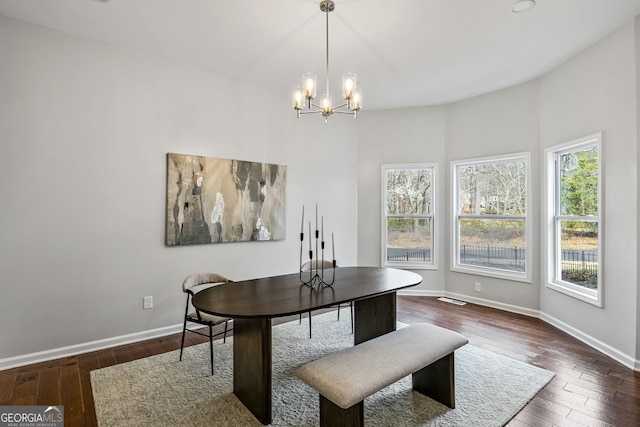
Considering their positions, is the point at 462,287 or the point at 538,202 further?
the point at 462,287

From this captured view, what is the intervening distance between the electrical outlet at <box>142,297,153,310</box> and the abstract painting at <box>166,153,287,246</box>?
1.98ft

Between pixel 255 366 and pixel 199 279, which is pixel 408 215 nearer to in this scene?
pixel 199 279

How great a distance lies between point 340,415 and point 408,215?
12.5 ft

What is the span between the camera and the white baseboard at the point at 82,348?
2.72 m

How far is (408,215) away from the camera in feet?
17.1

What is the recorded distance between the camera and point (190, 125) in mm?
3604

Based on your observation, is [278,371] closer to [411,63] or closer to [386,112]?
[411,63]

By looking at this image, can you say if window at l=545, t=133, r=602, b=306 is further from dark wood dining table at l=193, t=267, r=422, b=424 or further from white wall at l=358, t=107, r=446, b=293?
dark wood dining table at l=193, t=267, r=422, b=424

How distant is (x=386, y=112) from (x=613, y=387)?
4.23 m

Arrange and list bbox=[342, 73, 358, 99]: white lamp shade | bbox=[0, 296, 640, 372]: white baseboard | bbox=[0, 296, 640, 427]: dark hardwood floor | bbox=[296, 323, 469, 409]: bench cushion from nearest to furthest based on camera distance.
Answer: bbox=[296, 323, 469, 409]: bench cushion, bbox=[0, 296, 640, 427]: dark hardwood floor, bbox=[342, 73, 358, 99]: white lamp shade, bbox=[0, 296, 640, 372]: white baseboard

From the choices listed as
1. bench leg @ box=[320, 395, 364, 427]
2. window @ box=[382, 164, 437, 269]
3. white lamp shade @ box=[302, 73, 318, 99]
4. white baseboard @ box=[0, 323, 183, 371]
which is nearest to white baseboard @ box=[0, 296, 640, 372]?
white baseboard @ box=[0, 323, 183, 371]

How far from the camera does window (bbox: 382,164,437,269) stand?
16.9ft

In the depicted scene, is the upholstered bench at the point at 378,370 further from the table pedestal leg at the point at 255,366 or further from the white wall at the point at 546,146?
the white wall at the point at 546,146

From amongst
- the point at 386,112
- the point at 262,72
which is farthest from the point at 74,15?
the point at 386,112
